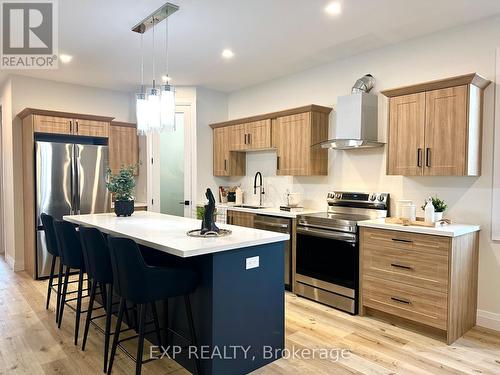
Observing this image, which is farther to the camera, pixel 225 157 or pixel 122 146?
pixel 122 146

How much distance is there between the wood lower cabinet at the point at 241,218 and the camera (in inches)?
192

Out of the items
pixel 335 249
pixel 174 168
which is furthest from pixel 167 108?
pixel 174 168

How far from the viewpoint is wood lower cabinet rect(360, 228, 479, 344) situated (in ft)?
10.0

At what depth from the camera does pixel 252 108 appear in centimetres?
584

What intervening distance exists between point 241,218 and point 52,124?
288cm

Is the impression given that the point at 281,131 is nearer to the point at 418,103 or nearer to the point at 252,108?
the point at 252,108

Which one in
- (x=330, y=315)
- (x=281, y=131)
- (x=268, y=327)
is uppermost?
(x=281, y=131)

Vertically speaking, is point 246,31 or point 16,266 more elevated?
point 246,31

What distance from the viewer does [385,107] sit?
4.11 metres

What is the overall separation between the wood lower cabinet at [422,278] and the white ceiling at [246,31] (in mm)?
1986

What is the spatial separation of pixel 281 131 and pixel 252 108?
3.83 ft

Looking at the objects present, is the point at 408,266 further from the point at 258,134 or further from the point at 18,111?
the point at 18,111

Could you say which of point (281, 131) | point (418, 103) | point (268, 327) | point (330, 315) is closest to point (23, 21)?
point (281, 131)

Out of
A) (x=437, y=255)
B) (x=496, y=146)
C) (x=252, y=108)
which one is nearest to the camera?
(x=437, y=255)
